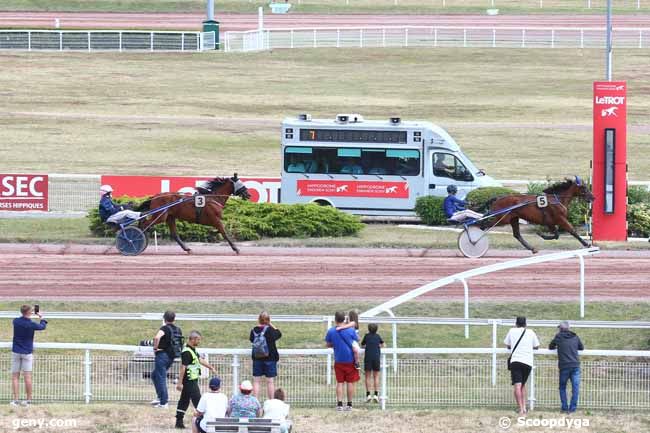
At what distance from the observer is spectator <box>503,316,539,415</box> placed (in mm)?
16516

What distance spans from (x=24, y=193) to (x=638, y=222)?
46.8 feet

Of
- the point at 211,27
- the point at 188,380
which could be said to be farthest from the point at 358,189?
the point at 211,27

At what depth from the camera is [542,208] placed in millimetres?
26625

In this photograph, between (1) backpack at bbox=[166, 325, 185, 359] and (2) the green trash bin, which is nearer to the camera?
(1) backpack at bbox=[166, 325, 185, 359]

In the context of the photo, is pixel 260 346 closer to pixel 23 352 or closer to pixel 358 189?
pixel 23 352

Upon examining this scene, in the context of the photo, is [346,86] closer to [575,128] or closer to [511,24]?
[575,128]

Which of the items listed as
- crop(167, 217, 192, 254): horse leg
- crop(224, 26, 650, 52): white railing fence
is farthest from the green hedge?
crop(224, 26, 650, 52): white railing fence

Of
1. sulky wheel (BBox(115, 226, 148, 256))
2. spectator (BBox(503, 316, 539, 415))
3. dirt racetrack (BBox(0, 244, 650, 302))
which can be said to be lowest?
spectator (BBox(503, 316, 539, 415))

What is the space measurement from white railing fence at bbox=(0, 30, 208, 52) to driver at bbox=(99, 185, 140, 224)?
35.4 m

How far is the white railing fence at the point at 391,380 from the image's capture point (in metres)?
16.9

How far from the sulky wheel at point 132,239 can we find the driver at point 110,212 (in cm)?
32

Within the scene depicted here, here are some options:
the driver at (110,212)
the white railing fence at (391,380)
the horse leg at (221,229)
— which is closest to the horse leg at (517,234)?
the horse leg at (221,229)

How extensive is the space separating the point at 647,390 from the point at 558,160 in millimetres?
26216

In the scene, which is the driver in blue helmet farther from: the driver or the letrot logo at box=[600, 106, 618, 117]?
the driver
